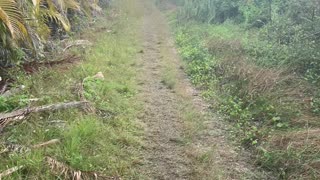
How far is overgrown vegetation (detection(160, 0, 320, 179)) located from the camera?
4.70 meters

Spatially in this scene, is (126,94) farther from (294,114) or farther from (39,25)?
(294,114)

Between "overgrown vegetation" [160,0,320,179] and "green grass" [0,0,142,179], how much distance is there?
5.36 feet

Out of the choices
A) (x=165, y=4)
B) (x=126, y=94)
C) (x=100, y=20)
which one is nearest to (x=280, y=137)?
(x=126, y=94)

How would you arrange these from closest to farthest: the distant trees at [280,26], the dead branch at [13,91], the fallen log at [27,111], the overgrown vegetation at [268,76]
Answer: the fallen log at [27,111]
the overgrown vegetation at [268,76]
the dead branch at [13,91]
the distant trees at [280,26]

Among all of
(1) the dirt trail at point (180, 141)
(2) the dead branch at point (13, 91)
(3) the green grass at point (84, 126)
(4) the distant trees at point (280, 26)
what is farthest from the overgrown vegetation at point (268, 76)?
(2) the dead branch at point (13, 91)

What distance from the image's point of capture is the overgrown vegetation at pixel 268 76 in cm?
470

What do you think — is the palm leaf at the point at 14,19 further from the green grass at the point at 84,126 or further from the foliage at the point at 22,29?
the green grass at the point at 84,126

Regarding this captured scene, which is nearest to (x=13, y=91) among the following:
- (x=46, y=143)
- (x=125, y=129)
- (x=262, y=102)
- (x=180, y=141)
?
(x=46, y=143)

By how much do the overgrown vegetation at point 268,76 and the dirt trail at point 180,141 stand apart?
Result: 11.6 inches

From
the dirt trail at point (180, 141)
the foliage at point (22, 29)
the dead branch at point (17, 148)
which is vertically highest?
the foliage at point (22, 29)

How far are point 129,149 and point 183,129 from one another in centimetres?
105

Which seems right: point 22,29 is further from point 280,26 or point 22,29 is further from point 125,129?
point 280,26

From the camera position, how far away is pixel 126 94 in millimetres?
6719

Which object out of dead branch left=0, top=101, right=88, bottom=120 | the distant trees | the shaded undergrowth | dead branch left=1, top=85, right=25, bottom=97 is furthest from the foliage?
the distant trees
